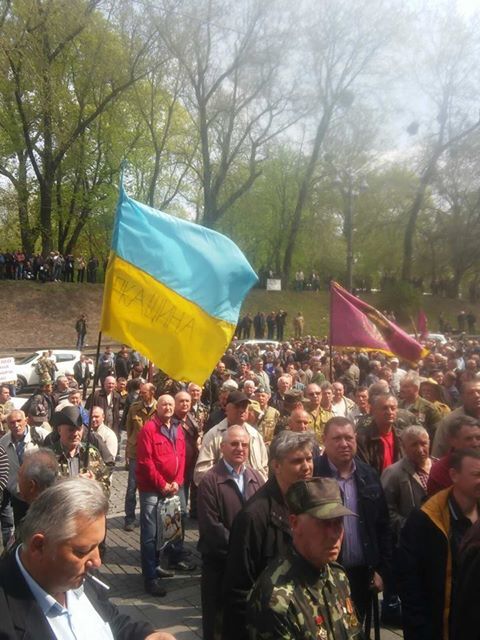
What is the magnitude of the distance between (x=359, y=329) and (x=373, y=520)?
176 inches

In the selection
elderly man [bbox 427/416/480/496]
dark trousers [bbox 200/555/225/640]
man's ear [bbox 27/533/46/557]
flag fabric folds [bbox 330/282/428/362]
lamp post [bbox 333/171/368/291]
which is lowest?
dark trousers [bbox 200/555/225/640]

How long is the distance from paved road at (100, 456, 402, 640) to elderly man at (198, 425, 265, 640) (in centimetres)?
65

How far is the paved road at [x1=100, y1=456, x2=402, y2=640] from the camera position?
15.7 ft

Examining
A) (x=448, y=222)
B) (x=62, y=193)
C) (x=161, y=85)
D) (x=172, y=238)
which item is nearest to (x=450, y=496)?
(x=172, y=238)

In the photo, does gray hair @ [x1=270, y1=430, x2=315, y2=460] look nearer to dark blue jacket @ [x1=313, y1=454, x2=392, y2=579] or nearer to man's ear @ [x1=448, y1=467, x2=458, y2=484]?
dark blue jacket @ [x1=313, y1=454, x2=392, y2=579]

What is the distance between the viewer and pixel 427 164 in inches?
1651

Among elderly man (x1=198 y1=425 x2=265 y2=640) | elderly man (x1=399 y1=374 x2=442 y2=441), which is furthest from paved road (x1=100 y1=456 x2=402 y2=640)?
elderly man (x1=399 y1=374 x2=442 y2=441)

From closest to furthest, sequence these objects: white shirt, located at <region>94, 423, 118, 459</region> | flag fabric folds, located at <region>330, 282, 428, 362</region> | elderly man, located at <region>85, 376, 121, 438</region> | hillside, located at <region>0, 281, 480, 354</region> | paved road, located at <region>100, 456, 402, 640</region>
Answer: paved road, located at <region>100, 456, 402, 640</region>
white shirt, located at <region>94, 423, 118, 459</region>
flag fabric folds, located at <region>330, 282, 428, 362</region>
elderly man, located at <region>85, 376, 121, 438</region>
hillside, located at <region>0, 281, 480, 354</region>

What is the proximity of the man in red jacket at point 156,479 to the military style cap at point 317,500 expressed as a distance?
10.2ft

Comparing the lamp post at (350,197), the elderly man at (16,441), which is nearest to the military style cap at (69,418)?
the elderly man at (16,441)

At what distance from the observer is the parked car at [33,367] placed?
63.0 ft

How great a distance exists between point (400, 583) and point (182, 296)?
296cm

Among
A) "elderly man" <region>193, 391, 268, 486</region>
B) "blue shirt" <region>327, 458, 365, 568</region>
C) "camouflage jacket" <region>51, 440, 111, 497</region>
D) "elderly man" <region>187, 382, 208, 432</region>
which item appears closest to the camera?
"blue shirt" <region>327, 458, 365, 568</region>

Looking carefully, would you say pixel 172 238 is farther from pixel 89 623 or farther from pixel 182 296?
pixel 89 623
